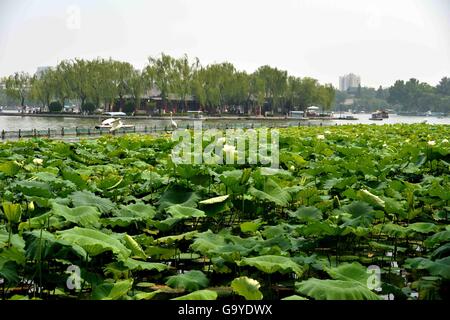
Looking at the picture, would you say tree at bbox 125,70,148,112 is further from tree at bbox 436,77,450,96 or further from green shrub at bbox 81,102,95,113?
tree at bbox 436,77,450,96

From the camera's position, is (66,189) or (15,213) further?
(66,189)

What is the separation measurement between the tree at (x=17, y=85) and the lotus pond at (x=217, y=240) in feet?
192

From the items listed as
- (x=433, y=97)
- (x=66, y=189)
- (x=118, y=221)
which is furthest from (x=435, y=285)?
(x=433, y=97)

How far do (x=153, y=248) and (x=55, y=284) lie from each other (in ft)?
1.86

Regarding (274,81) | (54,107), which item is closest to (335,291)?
(54,107)

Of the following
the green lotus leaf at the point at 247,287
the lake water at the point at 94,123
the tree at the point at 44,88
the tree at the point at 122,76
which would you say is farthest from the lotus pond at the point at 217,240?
the tree at the point at 44,88

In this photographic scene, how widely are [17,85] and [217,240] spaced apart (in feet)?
205

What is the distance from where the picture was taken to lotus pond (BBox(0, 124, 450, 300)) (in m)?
2.43

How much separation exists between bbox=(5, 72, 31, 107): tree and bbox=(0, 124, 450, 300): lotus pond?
192 ft

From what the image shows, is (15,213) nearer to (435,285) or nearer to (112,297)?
(112,297)

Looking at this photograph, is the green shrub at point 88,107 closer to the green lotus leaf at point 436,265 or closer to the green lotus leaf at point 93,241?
the green lotus leaf at point 93,241

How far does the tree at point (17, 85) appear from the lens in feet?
193

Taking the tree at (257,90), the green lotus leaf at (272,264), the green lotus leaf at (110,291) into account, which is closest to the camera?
the green lotus leaf at (110,291)

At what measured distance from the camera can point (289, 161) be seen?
638cm
